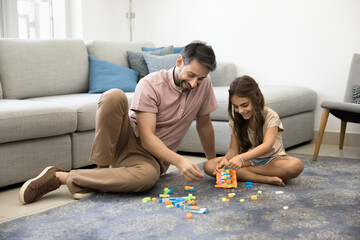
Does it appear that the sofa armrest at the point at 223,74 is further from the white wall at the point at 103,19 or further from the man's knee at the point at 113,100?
the man's knee at the point at 113,100

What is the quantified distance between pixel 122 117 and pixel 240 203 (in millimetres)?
706

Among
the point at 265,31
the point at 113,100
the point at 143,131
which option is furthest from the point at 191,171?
the point at 265,31

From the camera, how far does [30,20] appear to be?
4641mm

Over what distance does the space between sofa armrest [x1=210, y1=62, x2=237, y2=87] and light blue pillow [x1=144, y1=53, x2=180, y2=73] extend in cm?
44

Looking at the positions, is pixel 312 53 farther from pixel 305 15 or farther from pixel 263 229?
pixel 263 229

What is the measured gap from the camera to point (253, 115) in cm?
260

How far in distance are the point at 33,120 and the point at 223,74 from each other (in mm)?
2057

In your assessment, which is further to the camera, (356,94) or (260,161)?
(356,94)

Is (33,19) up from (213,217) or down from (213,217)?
up

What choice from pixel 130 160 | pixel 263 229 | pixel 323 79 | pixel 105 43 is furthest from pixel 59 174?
pixel 323 79

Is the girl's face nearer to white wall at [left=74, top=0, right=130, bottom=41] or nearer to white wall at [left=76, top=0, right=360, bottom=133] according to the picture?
white wall at [left=76, top=0, right=360, bottom=133]

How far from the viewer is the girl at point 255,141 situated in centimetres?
252

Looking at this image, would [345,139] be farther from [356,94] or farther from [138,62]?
[138,62]

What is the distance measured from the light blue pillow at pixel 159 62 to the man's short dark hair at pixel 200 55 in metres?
1.61
